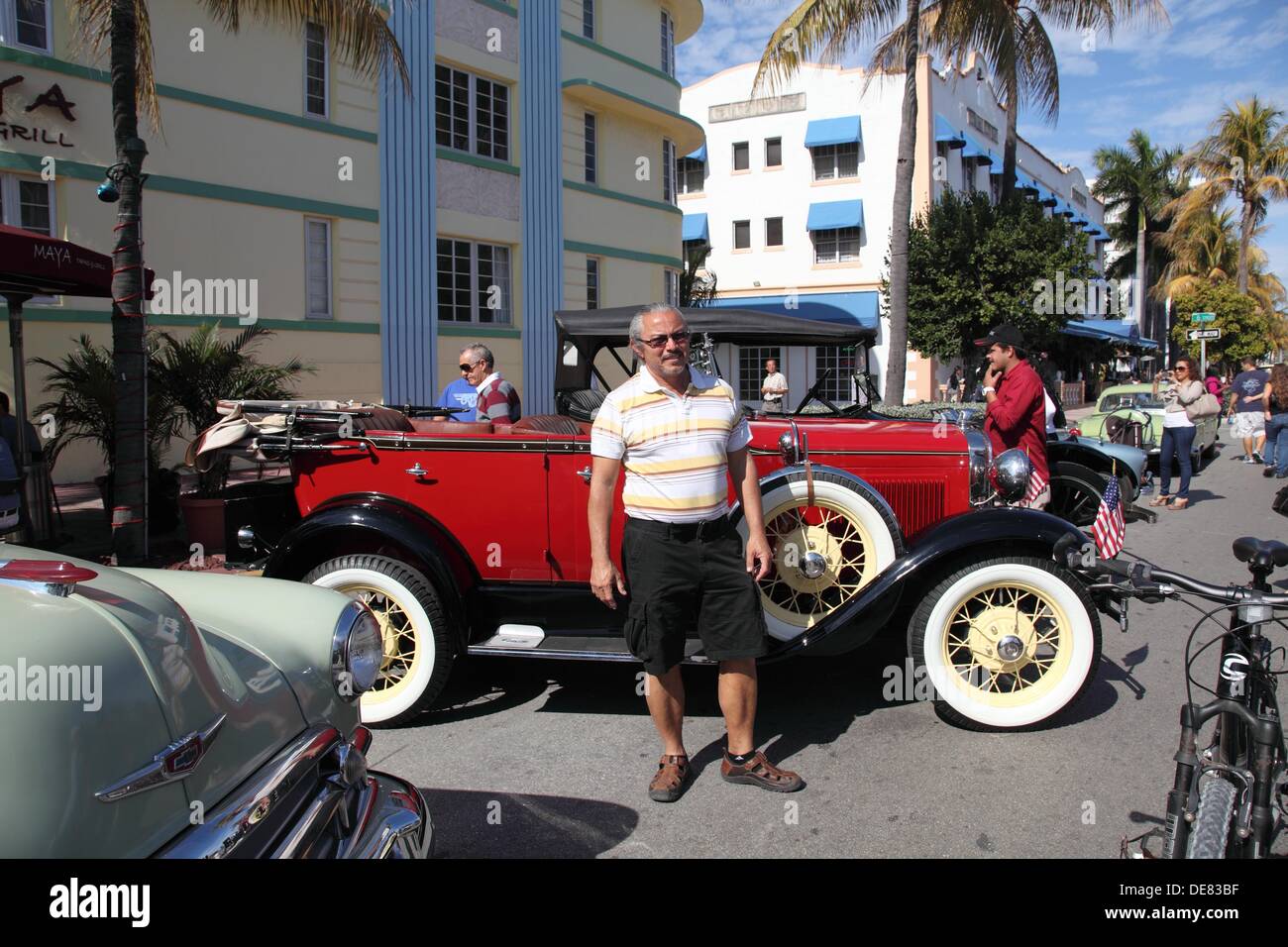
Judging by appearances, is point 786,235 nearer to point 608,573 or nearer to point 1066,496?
point 1066,496

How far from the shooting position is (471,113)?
15.8 metres

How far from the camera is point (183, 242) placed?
11.9 m

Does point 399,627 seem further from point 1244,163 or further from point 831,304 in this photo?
point 1244,163

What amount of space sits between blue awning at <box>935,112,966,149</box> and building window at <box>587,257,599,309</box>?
15805 millimetres

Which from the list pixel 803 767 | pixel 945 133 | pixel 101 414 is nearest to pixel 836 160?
pixel 945 133

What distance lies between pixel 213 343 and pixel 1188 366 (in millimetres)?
10988

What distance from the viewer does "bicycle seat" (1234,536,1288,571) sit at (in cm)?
232

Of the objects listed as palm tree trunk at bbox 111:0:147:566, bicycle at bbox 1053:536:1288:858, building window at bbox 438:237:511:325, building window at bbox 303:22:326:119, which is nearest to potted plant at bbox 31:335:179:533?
palm tree trunk at bbox 111:0:147:566

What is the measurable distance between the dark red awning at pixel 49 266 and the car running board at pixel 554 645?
4.77 metres

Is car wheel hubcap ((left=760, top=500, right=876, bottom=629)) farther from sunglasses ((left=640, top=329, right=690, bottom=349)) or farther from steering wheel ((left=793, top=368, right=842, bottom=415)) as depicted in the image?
steering wheel ((left=793, top=368, right=842, bottom=415))

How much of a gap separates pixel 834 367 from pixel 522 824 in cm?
366

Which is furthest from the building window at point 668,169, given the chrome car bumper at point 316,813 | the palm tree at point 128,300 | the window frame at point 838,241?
the chrome car bumper at point 316,813

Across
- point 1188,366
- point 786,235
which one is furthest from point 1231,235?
point 1188,366

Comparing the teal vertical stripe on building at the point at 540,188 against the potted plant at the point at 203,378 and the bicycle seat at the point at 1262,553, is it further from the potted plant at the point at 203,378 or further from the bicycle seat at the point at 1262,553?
the bicycle seat at the point at 1262,553
